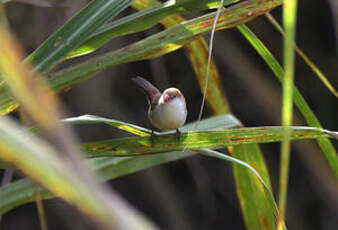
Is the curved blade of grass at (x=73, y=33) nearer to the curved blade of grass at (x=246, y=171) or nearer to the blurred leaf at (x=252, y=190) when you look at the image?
the curved blade of grass at (x=246, y=171)

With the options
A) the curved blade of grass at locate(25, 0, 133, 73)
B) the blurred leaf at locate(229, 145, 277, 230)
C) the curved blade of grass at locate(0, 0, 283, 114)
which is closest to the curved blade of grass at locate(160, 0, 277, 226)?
the blurred leaf at locate(229, 145, 277, 230)

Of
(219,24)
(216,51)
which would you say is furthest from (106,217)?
(216,51)

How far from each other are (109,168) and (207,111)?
1.61 m

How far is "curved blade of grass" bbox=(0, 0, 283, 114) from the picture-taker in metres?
1.34

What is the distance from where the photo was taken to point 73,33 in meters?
1.21

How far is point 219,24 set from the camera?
1354 millimetres

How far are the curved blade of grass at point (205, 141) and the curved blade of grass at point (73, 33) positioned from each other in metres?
0.27

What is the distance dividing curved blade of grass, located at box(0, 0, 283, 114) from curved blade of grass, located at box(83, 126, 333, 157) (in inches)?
8.6

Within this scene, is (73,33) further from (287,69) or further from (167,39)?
(287,69)

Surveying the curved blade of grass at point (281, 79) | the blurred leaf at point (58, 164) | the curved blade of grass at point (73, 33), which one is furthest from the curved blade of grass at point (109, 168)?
the blurred leaf at point (58, 164)

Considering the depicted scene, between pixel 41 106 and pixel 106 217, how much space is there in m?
0.11

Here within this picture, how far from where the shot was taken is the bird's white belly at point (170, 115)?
208 centimetres

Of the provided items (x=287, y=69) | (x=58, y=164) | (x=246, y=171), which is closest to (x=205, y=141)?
(x=246, y=171)

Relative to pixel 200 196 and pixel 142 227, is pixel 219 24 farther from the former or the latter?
pixel 200 196
